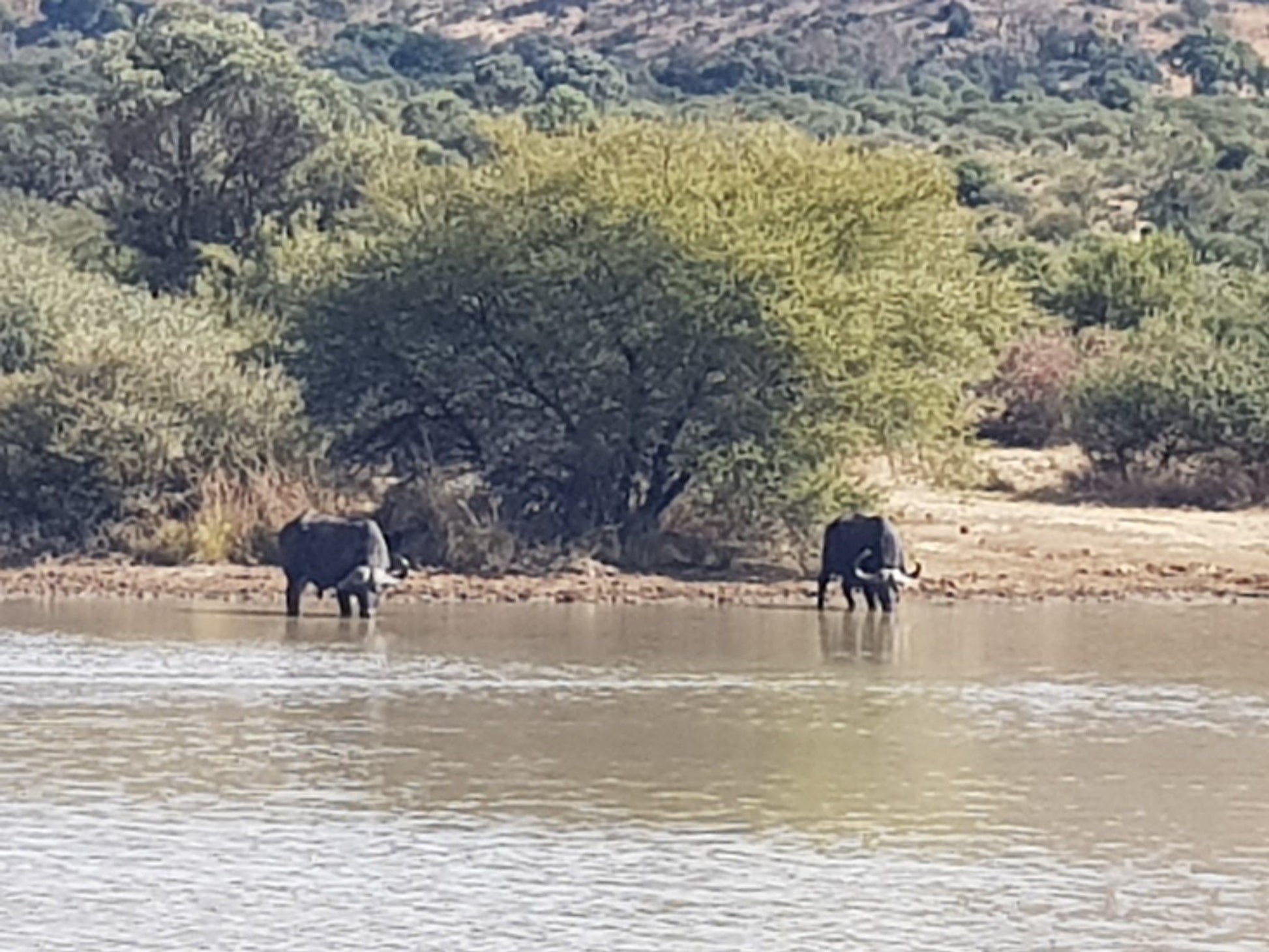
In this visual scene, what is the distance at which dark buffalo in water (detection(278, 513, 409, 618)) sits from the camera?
71.7 ft

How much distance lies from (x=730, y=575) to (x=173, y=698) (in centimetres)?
821

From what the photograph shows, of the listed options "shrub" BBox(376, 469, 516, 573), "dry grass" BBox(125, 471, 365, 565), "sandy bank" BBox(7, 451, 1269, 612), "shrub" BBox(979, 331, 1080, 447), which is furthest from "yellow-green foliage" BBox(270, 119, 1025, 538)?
"shrub" BBox(979, 331, 1080, 447)

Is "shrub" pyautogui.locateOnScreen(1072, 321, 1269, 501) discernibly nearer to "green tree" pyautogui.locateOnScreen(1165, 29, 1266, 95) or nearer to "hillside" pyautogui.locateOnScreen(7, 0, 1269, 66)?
"green tree" pyautogui.locateOnScreen(1165, 29, 1266, 95)

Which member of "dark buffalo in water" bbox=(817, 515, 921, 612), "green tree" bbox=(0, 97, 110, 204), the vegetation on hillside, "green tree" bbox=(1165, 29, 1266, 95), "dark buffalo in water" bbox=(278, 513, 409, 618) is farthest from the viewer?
"green tree" bbox=(1165, 29, 1266, 95)

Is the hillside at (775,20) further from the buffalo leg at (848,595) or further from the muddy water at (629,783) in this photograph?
the muddy water at (629,783)

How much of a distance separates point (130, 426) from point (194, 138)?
1090cm

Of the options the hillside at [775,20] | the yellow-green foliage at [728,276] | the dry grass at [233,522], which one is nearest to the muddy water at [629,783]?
the dry grass at [233,522]

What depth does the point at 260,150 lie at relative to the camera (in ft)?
117

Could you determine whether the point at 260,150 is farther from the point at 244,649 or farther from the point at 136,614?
the point at 244,649

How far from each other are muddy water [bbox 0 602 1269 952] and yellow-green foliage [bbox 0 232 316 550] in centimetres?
309

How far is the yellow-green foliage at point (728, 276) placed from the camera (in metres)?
24.3

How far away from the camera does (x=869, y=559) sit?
22469 millimetres

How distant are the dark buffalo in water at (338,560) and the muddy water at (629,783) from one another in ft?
0.89

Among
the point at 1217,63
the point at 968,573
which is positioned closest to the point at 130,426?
the point at 968,573
